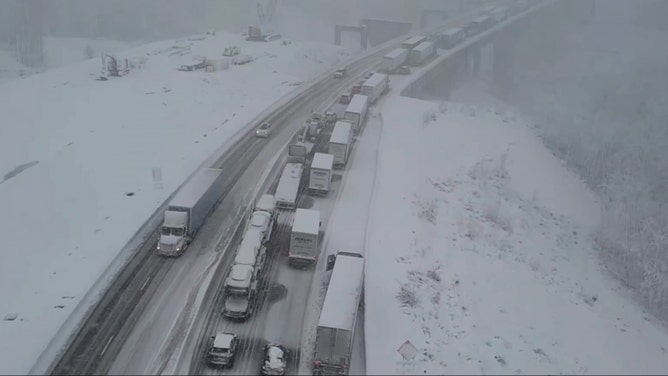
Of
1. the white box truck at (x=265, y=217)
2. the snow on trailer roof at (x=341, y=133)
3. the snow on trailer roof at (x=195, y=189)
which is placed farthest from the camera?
the snow on trailer roof at (x=341, y=133)

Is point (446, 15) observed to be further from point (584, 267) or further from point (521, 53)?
point (584, 267)

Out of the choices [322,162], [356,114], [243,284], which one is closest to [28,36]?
[356,114]

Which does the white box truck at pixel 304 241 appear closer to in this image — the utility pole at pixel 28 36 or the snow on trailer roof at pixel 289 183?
the snow on trailer roof at pixel 289 183

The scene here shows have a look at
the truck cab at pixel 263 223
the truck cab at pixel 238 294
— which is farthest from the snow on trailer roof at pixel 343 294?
the truck cab at pixel 263 223

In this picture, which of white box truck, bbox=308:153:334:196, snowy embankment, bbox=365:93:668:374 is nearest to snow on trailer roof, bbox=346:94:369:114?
snowy embankment, bbox=365:93:668:374

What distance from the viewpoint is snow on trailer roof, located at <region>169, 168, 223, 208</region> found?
120ft

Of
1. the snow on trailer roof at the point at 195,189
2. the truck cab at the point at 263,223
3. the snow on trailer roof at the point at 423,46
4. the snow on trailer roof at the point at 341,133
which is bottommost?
the truck cab at the point at 263,223

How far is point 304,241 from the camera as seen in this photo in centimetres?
3381

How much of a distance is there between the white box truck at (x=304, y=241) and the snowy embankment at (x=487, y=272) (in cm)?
379

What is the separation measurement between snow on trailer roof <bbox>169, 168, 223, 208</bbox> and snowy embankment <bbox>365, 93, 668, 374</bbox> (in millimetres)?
11973

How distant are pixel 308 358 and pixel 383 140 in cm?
3188

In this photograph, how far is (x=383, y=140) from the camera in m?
55.5

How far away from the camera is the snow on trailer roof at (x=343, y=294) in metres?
25.8

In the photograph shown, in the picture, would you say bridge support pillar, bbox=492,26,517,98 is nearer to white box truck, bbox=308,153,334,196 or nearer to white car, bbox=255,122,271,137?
white car, bbox=255,122,271,137
